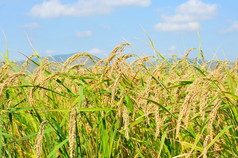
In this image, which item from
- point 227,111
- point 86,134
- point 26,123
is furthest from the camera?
point 26,123

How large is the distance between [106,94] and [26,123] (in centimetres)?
87

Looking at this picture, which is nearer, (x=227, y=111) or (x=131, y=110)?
(x=227, y=111)

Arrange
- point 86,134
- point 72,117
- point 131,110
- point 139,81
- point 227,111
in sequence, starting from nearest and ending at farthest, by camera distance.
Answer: point 72,117
point 227,111
point 131,110
point 86,134
point 139,81

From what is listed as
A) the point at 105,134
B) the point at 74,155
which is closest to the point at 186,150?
the point at 105,134

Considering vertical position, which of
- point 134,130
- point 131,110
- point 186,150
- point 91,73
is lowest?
point 186,150

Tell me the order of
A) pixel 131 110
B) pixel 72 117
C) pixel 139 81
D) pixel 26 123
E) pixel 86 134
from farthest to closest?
pixel 139 81 → pixel 26 123 → pixel 86 134 → pixel 131 110 → pixel 72 117

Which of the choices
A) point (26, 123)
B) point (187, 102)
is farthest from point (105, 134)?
point (26, 123)

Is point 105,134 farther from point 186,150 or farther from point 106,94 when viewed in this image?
point 186,150

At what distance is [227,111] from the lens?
6.88 ft

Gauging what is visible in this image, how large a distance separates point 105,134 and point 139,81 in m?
1.09

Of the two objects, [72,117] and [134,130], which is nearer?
[72,117]

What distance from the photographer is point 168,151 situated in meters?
2.14

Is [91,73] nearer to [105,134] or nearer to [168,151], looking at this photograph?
[105,134]

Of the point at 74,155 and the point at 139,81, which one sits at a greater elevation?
the point at 139,81
